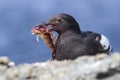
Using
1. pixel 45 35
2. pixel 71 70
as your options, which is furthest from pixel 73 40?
pixel 71 70

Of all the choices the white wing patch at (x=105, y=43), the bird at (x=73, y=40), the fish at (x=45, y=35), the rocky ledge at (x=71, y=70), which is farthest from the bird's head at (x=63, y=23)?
the rocky ledge at (x=71, y=70)

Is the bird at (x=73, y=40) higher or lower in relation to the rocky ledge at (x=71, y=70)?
higher

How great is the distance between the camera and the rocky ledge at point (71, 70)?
559 cm

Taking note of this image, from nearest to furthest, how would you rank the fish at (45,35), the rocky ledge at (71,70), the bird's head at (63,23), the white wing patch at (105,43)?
the rocky ledge at (71,70), the fish at (45,35), the white wing patch at (105,43), the bird's head at (63,23)

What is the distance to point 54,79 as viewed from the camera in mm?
5879

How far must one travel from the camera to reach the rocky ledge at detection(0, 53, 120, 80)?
5.59 metres

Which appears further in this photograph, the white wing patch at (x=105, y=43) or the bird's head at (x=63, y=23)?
the bird's head at (x=63, y=23)

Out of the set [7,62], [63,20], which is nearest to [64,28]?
[63,20]

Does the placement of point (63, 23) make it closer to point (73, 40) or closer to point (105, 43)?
point (73, 40)

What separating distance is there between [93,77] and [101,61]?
0.34 m

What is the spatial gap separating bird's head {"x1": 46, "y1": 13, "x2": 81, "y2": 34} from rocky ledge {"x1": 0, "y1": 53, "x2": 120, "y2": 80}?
6586 mm

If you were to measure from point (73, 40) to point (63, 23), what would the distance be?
1154mm

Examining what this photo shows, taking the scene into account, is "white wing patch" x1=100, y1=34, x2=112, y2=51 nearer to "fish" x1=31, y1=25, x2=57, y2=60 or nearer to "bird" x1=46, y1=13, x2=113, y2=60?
"bird" x1=46, y1=13, x2=113, y2=60

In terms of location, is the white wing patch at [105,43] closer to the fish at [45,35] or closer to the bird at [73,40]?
the bird at [73,40]
